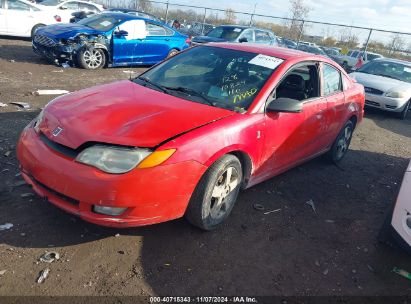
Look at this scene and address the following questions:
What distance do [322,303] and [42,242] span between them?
2.17 metres

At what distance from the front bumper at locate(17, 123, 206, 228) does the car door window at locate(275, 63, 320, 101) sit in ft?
6.35

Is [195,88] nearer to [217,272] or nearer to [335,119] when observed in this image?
[217,272]

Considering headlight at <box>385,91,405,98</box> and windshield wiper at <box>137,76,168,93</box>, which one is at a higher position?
windshield wiper at <box>137,76,168,93</box>

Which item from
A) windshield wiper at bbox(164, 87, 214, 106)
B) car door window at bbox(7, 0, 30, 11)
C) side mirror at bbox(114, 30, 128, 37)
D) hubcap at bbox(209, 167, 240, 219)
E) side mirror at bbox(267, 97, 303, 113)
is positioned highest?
side mirror at bbox(267, 97, 303, 113)

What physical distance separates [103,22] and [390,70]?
314 inches

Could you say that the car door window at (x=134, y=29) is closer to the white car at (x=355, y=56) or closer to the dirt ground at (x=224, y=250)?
the dirt ground at (x=224, y=250)

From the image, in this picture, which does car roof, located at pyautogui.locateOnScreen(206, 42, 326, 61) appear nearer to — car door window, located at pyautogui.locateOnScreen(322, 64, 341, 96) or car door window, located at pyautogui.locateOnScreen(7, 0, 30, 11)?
car door window, located at pyautogui.locateOnScreen(322, 64, 341, 96)

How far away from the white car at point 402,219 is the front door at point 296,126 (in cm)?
117

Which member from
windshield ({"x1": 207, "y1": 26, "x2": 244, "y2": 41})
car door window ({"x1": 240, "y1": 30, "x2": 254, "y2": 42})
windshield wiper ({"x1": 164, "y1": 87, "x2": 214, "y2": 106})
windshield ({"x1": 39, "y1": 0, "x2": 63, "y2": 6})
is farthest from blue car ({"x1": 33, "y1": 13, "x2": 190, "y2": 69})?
windshield wiper ({"x1": 164, "y1": 87, "x2": 214, "y2": 106})

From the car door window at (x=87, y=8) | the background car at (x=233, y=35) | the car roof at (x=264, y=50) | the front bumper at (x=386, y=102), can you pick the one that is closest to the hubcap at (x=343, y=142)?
the car roof at (x=264, y=50)

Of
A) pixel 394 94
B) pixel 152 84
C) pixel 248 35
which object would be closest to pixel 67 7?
pixel 248 35

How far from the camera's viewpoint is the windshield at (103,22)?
9547mm

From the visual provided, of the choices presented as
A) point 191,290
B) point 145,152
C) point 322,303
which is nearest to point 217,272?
point 191,290

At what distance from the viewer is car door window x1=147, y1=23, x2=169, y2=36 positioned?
10525 millimetres
